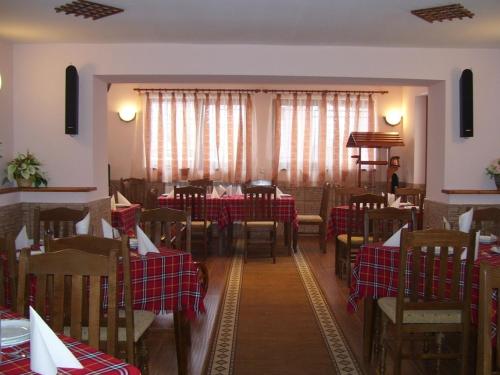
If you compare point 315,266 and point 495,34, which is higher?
point 495,34

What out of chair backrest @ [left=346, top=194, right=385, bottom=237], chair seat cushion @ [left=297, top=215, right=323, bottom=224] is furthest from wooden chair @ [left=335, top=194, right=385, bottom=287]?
chair seat cushion @ [left=297, top=215, right=323, bottom=224]

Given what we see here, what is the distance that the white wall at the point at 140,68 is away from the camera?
18.1ft

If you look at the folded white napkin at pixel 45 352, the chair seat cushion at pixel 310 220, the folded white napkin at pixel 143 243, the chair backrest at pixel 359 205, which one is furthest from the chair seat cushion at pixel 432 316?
the chair seat cushion at pixel 310 220

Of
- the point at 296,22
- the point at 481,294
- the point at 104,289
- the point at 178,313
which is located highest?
the point at 296,22

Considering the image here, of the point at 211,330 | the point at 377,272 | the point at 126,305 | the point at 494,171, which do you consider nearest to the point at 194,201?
the point at 211,330

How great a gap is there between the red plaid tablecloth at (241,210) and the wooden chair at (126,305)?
411cm

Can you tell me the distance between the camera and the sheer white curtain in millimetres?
8625

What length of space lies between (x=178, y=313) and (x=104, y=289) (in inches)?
26.1

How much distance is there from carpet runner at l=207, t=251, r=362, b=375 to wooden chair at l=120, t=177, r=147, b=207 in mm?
2814

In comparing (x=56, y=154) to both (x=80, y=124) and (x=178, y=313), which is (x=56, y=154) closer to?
(x=80, y=124)

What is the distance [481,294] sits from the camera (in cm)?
181

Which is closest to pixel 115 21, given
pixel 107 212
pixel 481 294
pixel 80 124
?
pixel 80 124

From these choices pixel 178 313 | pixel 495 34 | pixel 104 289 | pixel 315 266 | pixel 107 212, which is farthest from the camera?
pixel 315 266

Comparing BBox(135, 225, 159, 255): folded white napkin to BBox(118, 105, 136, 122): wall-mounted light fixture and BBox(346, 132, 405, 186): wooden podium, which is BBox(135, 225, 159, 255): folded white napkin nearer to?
BBox(346, 132, 405, 186): wooden podium
